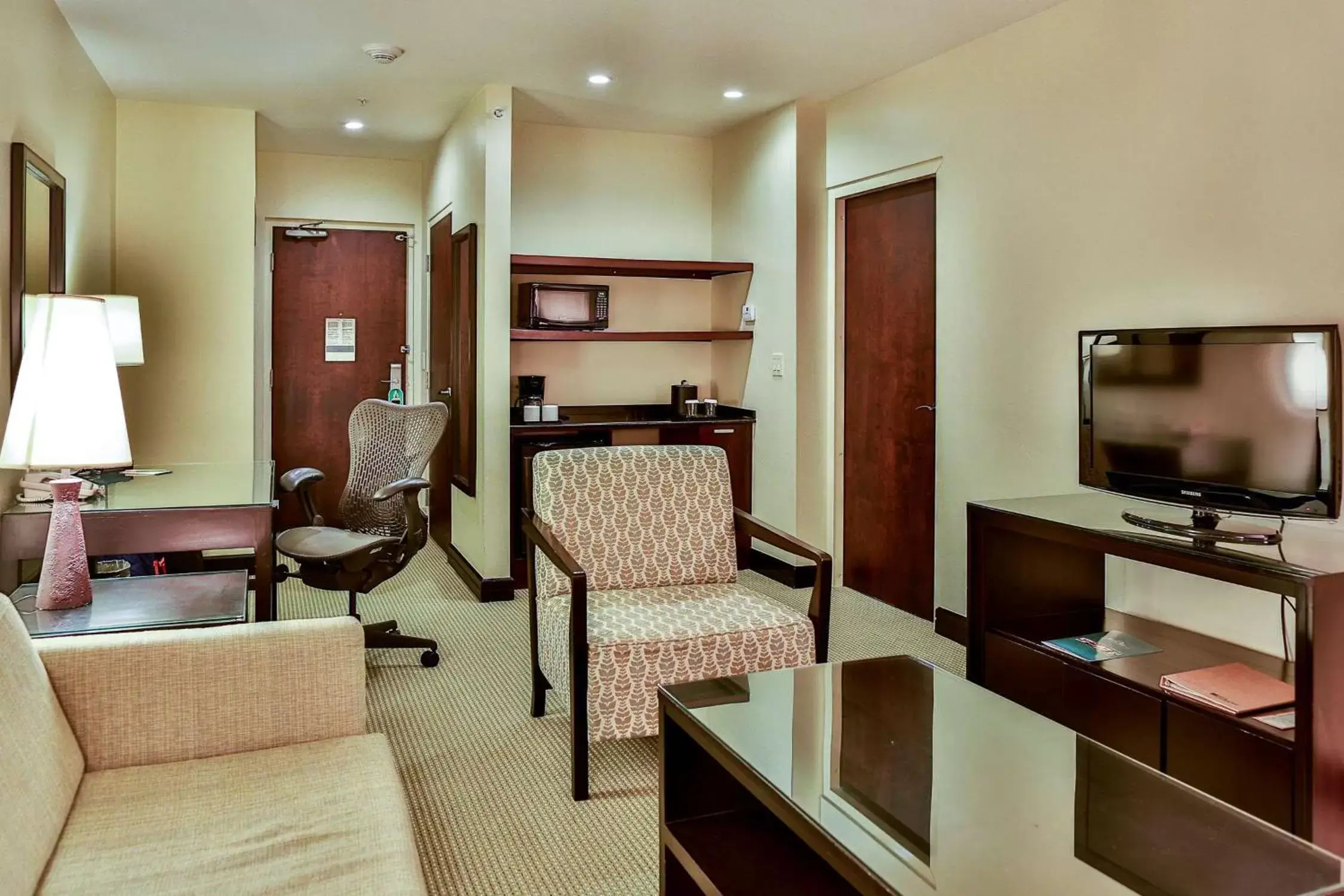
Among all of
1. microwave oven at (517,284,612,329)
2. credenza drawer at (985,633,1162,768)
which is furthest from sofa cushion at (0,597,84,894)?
microwave oven at (517,284,612,329)

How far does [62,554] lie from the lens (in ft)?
7.59

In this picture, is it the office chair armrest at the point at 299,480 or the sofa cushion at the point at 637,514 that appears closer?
the sofa cushion at the point at 637,514

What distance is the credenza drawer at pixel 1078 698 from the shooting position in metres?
2.48

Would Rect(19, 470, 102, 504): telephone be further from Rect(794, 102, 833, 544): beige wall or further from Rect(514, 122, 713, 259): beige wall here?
Rect(794, 102, 833, 544): beige wall

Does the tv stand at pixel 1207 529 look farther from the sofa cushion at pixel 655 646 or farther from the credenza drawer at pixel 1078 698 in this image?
the sofa cushion at pixel 655 646

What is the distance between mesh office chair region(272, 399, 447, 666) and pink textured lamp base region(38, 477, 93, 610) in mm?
1044

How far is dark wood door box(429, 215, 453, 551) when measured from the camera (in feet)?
18.0

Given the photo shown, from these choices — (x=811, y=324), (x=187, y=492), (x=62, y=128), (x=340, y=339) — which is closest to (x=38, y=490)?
(x=187, y=492)

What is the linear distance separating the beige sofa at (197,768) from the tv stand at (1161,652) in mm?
1863

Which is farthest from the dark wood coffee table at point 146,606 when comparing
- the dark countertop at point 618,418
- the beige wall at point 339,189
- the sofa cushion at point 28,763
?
the beige wall at point 339,189

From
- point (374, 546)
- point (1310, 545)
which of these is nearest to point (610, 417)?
point (374, 546)

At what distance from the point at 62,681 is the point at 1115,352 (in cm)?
Result: 277

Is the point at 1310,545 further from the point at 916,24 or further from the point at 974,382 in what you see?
the point at 916,24

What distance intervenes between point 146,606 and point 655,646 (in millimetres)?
1270
